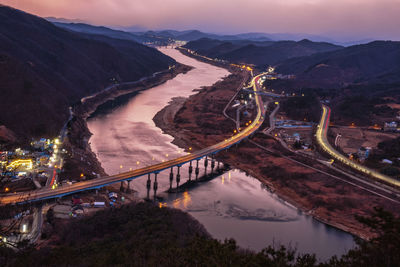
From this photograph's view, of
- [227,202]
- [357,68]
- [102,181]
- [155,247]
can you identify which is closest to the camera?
[155,247]

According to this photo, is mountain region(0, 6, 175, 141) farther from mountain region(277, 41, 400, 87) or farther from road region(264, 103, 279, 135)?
mountain region(277, 41, 400, 87)

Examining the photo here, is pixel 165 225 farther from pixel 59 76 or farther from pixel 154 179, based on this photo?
pixel 59 76

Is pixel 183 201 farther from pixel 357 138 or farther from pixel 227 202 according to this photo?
pixel 357 138

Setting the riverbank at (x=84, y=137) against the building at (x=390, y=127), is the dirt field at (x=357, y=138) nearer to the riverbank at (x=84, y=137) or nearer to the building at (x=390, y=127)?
the building at (x=390, y=127)

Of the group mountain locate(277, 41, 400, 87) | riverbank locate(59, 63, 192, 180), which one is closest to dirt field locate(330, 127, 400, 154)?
riverbank locate(59, 63, 192, 180)

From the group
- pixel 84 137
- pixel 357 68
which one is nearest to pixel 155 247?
pixel 84 137

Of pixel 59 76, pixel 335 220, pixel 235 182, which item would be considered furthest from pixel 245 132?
pixel 59 76

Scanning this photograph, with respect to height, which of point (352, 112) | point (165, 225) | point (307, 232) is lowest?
point (307, 232)
